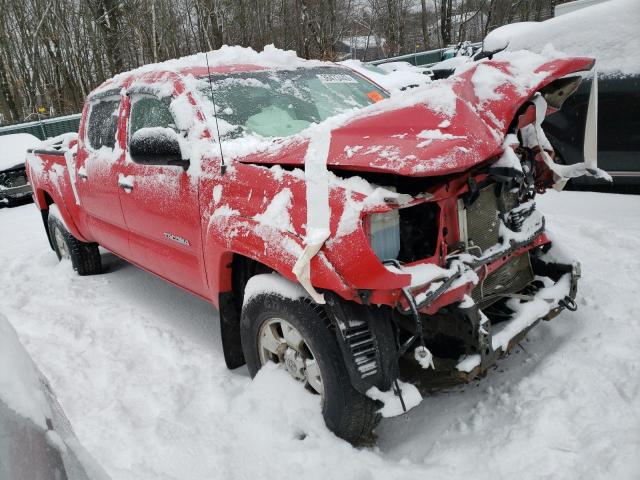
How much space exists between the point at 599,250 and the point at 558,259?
128 centimetres

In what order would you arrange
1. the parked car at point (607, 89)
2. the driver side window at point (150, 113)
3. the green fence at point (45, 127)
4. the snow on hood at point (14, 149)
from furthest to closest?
the green fence at point (45, 127) → the snow on hood at point (14, 149) → the parked car at point (607, 89) → the driver side window at point (150, 113)

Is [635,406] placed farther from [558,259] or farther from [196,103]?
[196,103]

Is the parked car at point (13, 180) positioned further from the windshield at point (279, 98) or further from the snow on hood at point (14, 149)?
the windshield at point (279, 98)

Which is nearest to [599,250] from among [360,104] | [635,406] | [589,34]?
[635,406]

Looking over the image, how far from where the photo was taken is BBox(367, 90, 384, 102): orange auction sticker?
362 cm

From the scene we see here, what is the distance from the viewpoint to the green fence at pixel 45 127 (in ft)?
49.2

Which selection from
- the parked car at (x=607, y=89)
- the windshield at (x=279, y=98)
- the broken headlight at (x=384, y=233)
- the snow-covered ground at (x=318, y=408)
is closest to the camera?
the broken headlight at (x=384, y=233)

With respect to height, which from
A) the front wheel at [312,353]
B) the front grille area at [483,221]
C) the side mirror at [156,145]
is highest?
the side mirror at [156,145]

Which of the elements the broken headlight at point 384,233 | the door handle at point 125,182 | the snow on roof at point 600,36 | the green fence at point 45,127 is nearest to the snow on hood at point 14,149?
the green fence at point 45,127

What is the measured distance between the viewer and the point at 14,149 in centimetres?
1060

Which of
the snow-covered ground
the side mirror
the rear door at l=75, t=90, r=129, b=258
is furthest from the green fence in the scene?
the side mirror

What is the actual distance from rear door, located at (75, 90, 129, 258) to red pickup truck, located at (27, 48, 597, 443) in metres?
0.54

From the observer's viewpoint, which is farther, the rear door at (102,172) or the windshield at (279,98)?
the rear door at (102,172)

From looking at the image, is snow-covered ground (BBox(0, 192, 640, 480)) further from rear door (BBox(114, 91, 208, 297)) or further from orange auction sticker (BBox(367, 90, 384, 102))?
orange auction sticker (BBox(367, 90, 384, 102))
